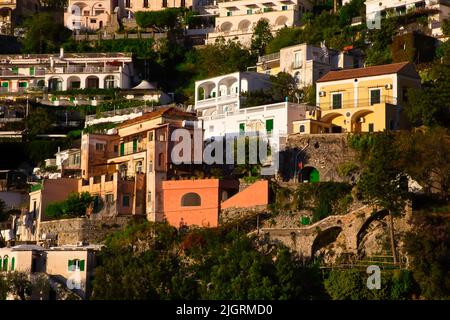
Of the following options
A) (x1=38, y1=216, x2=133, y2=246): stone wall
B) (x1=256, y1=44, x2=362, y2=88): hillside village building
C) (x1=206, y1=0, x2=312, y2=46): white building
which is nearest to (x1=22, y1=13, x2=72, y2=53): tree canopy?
(x1=206, y1=0, x2=312, y2=46): white building

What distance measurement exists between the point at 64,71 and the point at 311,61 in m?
21.7

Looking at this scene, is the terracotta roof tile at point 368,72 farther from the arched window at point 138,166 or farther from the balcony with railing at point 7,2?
the balcony with railing at point 7,2

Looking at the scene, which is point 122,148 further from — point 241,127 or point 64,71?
point 64,71

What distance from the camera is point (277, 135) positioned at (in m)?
72.9

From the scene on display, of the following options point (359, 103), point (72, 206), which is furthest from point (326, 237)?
point (72, 206)

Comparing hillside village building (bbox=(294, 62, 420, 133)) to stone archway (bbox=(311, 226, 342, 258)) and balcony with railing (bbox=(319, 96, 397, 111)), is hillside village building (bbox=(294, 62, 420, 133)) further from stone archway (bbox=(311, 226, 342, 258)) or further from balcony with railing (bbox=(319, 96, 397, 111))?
stone archway (bbox=(311, 226, 342, 258))

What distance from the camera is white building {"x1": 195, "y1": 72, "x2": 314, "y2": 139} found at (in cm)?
7444

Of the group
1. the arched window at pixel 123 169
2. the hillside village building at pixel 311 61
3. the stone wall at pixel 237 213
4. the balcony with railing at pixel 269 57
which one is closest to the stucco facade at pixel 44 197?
the arched window at pixel 123 169

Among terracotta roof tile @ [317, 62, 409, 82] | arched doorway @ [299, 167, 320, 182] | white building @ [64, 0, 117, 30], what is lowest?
arched doorway @ [299, 167, 320, 182]

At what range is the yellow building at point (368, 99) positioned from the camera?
240ft

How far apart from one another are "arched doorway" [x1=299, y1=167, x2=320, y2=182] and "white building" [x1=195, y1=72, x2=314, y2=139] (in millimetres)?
2979

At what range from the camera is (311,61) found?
8562cm

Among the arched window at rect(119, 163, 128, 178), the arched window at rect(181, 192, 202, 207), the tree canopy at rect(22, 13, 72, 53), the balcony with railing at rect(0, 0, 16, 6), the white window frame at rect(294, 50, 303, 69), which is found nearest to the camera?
the arched window at rect(181, 192, 202, 207)

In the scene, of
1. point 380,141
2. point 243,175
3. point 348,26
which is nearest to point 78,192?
point 243,175
